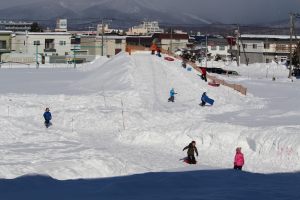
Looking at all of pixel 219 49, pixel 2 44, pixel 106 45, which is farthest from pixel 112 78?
pixel 219 49

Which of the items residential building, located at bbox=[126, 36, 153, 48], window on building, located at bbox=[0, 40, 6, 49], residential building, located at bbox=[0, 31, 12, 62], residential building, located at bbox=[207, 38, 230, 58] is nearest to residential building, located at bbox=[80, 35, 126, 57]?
residential building, located at bbox=[126, 36, 153, 48]

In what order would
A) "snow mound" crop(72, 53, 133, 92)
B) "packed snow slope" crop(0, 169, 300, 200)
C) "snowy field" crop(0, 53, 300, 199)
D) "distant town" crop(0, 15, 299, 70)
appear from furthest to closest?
"distant town" crop(0, 15, 299, 70)
"snow mound" crop(72, 53, 133, 92)
"snowy field" crop(0, 53, 300, 199)
"packed snow slope" crop(0, 169, 300, 200)

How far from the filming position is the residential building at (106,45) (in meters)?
99.8

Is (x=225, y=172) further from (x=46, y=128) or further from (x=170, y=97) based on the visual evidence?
(x=170, y=97)

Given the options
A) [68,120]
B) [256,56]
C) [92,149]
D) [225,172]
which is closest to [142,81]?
[68,120]

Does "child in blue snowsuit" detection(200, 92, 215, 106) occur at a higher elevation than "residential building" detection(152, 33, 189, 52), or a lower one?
lower

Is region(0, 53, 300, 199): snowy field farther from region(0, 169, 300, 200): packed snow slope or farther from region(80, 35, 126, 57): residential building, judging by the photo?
region(80, 35, 126, 57): residential building

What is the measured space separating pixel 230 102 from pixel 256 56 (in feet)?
201

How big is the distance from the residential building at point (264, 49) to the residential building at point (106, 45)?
64.7ft

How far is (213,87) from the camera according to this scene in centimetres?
3650

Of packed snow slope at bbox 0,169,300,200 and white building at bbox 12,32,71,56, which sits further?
white building at bbox 12,32,71,56

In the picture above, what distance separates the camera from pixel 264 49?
305 ft

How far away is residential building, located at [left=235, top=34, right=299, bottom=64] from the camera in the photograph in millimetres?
92438

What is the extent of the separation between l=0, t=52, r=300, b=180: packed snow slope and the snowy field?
4cm
